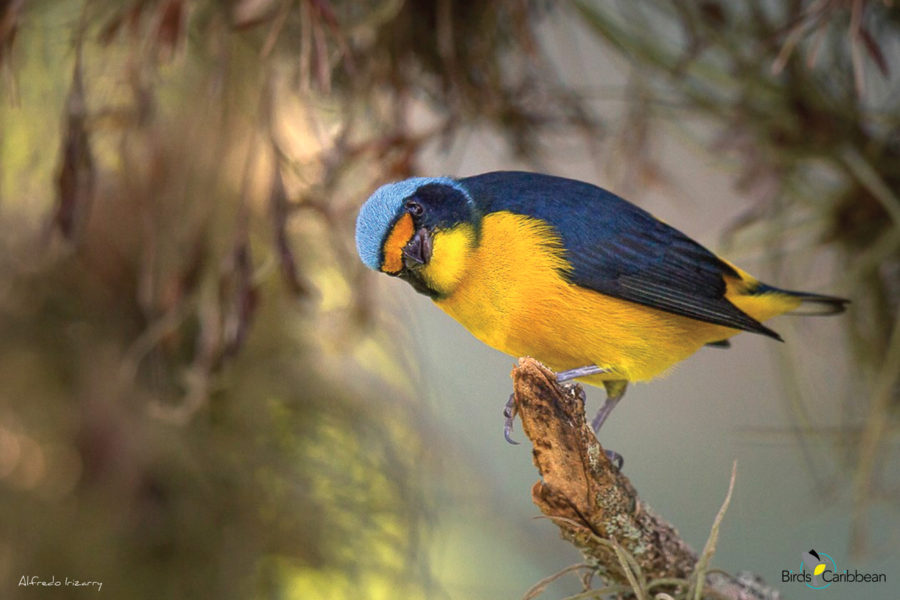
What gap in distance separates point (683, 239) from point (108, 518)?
3.63 feet

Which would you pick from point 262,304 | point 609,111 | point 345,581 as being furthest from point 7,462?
point 609,111

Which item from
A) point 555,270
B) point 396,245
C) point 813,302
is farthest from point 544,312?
point 813,302

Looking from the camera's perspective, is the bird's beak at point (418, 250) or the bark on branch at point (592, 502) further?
the bird's beak at point (418, 250)

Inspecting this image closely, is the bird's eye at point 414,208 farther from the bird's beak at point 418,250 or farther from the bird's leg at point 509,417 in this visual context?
the bird's leg at point 509,417

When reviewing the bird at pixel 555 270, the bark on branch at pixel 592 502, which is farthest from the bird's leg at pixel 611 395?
the bark on branch at pixel 592 502

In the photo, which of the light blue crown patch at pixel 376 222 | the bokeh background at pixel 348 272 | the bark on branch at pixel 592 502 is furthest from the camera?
the bokeh background at pixel 348 272

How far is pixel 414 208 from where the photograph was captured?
897 millimetres

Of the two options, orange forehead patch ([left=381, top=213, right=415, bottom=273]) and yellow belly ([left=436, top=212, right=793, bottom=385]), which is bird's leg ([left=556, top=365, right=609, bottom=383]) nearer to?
yellow belly ([left=436, top=212, right=793, bottom=385])

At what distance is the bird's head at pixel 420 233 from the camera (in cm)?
85

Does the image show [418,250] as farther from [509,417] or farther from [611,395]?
[611,395]

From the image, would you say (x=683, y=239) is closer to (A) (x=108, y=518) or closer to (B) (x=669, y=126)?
(B) (x=669, y=126)

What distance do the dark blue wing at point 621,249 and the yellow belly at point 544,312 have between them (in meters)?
0.01

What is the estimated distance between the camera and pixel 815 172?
1.50 m

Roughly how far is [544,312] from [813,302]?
0.35m
